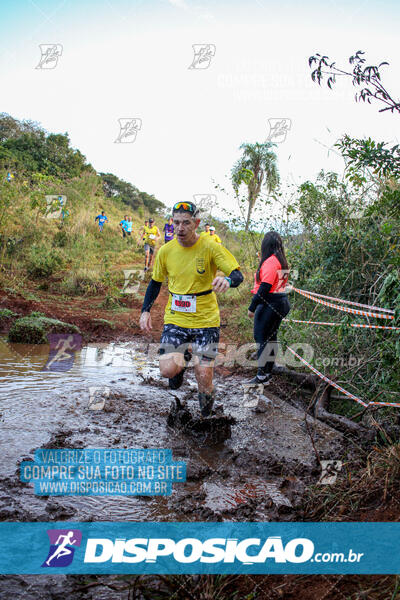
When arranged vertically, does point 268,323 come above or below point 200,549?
above

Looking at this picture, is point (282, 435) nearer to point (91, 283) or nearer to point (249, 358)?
point (249, 358)

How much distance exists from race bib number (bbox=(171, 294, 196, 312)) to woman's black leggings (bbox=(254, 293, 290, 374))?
70.3 inches

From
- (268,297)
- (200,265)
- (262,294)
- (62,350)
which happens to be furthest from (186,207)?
(62,350)

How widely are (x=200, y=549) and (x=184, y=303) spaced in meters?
2.32

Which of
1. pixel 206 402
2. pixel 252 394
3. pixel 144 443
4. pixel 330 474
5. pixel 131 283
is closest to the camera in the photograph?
pixel 330 474

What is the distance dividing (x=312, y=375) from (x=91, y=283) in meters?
8.40

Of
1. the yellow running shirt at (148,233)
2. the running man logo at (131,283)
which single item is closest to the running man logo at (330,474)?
the running man logo at (131,283)

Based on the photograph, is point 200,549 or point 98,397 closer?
point 200,549

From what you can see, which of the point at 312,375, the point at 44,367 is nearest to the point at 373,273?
the point at 312,375

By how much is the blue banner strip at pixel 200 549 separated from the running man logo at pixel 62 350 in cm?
387

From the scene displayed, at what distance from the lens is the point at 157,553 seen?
2264mm

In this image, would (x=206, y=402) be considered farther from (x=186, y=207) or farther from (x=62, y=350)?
(x=62, y=350)

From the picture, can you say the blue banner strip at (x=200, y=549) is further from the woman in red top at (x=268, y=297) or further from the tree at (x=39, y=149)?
the tree at (x=39, y=149)

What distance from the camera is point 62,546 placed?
2.36 metres
